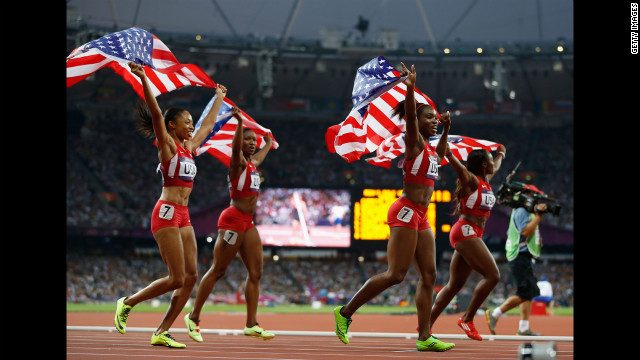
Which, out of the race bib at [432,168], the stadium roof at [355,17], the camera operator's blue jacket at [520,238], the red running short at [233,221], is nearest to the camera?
the race bib at [432,168]

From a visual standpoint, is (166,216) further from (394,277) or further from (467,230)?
(467,230)

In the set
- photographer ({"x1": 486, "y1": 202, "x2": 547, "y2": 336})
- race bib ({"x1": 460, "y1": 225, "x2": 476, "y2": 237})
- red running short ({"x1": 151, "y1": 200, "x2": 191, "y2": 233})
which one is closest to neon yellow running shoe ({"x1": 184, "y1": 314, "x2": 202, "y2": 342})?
red running short ({"x1": 151, "y1": 200, "x2": 191, "y2": 233})

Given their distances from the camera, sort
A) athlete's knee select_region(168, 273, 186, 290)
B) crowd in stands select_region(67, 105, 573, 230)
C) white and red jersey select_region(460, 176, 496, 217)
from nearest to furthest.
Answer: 1. athlete's knee select_region(168, 273, 186, 290)
2. white and red jersey select_region(460, 176, 496, 217)
3. crowd in stands select_region(67, 105, 573, 230)

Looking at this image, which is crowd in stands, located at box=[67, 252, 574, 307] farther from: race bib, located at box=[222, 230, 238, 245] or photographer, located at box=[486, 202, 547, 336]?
race bib, located at box=[222, 230, 238, 245]

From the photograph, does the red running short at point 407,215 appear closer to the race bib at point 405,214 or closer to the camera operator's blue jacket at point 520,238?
the race bib at point 405,214

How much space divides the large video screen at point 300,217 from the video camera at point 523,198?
18071 millimetres

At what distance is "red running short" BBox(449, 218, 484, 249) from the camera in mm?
7680

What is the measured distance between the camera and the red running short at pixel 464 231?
25.2 ft

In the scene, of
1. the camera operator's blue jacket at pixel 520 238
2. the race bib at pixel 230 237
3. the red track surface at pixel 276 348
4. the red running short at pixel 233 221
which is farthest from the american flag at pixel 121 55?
the camera operator's blue jacket at pixel 520 238

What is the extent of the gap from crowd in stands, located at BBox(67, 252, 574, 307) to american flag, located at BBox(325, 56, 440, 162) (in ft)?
63.1

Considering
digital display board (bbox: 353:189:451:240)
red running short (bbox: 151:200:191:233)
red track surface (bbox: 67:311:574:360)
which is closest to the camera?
red track surface (bbox: 67:311:574:360)
